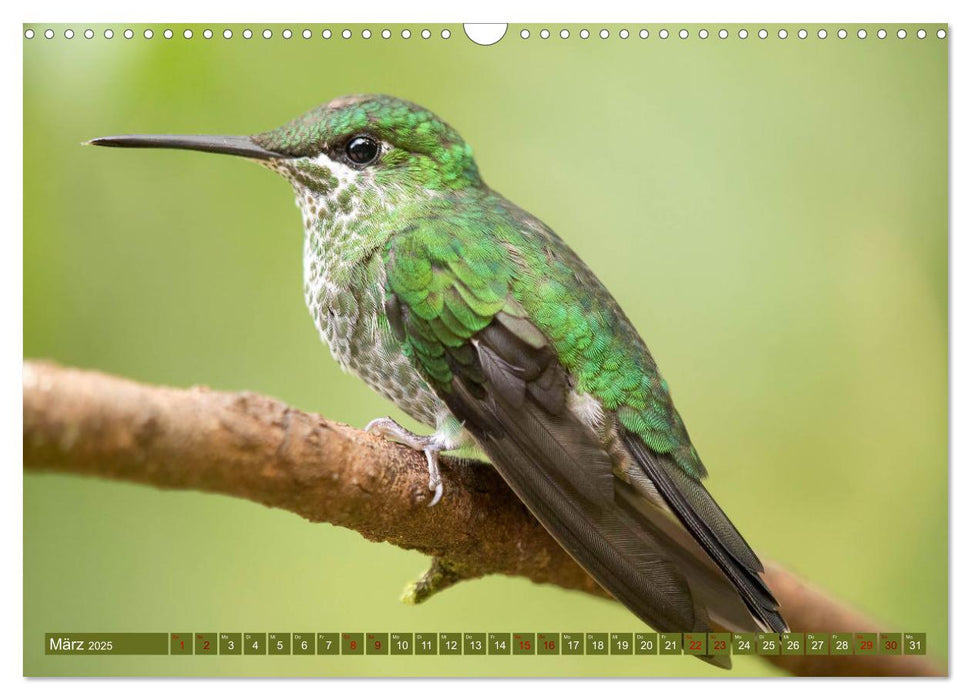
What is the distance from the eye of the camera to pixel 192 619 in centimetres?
335

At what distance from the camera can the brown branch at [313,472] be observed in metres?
1.68

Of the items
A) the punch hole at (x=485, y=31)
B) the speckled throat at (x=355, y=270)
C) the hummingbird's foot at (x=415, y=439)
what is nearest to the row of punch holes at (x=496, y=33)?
the punch hole at (x=485, y=31)

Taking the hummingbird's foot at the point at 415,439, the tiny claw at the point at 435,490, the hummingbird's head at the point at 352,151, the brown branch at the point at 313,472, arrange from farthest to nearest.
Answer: the hummingbird's head at the point at 352,151 → the hummingbird's foot at the point at 415,439 → the tiny claw at the point at 435,490 → the brown branch at the point at 313,472

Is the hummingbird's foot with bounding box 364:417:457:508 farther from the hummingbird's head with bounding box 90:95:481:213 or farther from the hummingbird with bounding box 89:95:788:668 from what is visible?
the hummingbird's head with bounding box 90:95:481:213

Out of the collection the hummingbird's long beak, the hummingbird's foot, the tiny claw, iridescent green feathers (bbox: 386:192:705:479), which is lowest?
the tiny claw

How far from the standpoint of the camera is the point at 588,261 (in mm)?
4449

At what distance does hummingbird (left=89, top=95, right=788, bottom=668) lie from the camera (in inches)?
108

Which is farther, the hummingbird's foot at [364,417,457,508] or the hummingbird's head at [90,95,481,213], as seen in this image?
the hummingbird's head at [90,95,481,213]

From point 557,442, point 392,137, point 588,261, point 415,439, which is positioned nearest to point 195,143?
point 392,137

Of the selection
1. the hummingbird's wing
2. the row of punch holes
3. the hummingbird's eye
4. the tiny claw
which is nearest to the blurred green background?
the row of punch holes

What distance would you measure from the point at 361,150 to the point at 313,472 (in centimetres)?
158

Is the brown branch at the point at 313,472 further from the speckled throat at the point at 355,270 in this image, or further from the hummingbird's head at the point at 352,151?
the hummingbird's head at the point at 352,151

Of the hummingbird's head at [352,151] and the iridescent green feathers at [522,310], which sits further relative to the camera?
the hummingbird's head at [352,151]

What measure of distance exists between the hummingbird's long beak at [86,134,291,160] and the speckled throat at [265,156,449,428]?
7 cm
